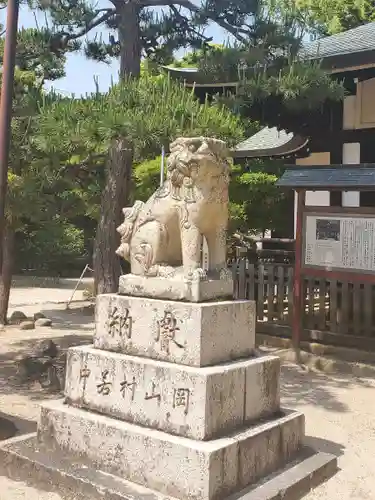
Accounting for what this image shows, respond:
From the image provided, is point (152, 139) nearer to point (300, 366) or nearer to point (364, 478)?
point (364, 478)

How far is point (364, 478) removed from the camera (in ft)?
12.6

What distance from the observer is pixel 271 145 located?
410 inches

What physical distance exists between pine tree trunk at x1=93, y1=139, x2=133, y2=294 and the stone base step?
4495 millimetres

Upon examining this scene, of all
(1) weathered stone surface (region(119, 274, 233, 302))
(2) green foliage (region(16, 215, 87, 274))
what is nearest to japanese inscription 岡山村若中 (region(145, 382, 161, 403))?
(1) weathered stone surface (region(119, 274, 233, 302))

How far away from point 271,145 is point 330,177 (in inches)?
133

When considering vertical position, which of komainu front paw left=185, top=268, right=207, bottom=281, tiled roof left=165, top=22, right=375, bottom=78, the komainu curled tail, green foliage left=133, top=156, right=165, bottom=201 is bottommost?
komainu front paw left=185, top=268, right=207, bottom=281

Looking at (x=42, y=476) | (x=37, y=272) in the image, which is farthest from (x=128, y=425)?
(x=37, y=272)

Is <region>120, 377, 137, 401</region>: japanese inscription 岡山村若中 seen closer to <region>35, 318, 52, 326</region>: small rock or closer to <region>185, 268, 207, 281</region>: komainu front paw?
<region>185, 268, 207, 281</region>: komainu front paw

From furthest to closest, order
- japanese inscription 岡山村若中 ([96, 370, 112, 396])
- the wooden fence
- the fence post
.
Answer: the fence post
the wooden fence
japanese inscription 岡山村若中 ([96, 370, 112, 396])

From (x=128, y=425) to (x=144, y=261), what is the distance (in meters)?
1.12

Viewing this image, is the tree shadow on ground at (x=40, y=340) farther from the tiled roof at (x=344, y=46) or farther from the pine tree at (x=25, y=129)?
the tiled roof at (x=344, y=46)

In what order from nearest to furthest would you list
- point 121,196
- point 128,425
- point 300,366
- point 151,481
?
point 151,481 → point 128,425 → point 300,366 → point 121,196

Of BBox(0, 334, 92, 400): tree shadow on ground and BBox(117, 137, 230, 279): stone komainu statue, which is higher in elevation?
BBox(117, 137, 230, 279): stone komainu statue

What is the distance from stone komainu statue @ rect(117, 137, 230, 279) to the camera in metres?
3.72
